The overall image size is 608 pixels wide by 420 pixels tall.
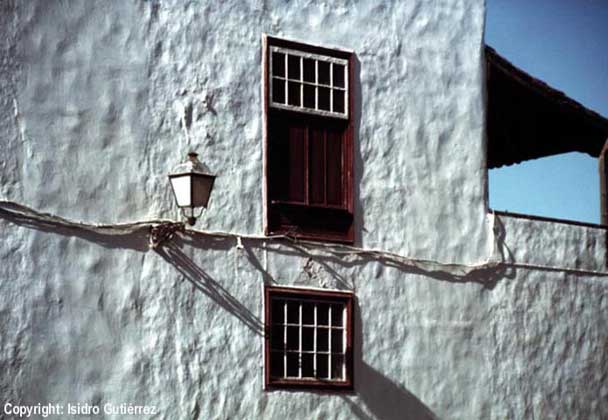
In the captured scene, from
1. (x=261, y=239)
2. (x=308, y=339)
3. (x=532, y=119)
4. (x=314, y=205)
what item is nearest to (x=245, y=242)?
(x=261, y=239)

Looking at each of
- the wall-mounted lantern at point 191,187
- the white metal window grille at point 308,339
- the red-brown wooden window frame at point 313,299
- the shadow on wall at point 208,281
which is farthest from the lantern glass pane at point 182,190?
the white metal window grille at point 308,339

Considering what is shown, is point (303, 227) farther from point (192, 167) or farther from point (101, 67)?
point (101, 67)

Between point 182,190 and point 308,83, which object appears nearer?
point 182,190

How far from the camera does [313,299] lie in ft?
52.5

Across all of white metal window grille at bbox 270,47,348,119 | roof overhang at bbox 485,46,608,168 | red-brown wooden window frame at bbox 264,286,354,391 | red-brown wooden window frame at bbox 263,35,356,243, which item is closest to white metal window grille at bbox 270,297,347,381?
red-brown wooden window frame at bbox 264,286,354,391

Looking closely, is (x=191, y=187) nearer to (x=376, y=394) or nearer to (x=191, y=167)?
(x=191, y=167)

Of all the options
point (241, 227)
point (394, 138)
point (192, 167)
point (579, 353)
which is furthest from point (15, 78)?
point (579, 353)

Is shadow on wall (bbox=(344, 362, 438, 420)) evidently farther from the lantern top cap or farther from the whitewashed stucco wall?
the lantern top cap

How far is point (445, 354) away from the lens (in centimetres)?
1709

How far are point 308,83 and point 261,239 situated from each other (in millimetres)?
1955

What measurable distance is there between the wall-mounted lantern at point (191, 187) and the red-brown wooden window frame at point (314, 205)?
1.29 m

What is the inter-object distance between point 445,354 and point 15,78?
245 inches

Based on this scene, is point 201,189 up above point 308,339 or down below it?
above

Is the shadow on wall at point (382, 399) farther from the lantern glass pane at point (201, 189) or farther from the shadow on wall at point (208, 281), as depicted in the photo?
the lantern glass pane at point (201, 189)
